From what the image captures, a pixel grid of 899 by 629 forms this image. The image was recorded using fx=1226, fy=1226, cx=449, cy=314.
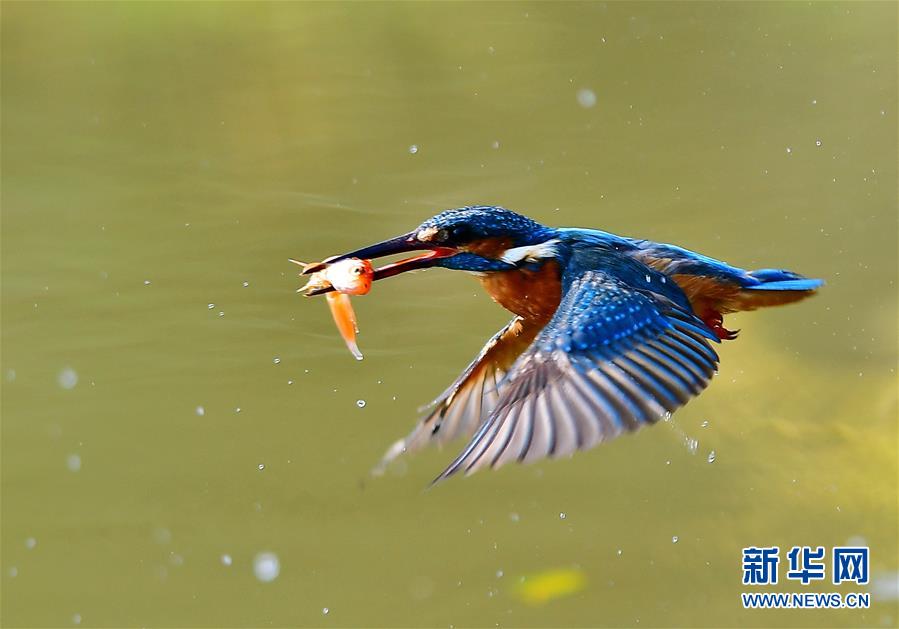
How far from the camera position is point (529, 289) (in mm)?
2297

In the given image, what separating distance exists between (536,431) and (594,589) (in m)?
1.36

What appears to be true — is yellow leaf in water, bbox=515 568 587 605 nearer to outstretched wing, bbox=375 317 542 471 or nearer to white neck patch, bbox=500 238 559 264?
outstretched wing, bbox=375 317 542 471

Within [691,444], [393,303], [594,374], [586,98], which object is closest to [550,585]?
[691,444]

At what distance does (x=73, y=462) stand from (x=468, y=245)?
1758mm

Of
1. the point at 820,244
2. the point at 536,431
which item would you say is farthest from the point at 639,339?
the point at 820,244

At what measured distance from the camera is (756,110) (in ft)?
14.0

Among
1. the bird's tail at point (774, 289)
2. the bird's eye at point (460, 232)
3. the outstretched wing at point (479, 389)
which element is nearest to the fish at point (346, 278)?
the bird's eye at point (460, 232)

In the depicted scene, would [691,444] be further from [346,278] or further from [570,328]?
[346,278]

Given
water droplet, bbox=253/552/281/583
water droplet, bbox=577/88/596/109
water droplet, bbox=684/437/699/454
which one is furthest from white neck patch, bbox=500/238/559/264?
water droplet, bbox=577/88/596/109

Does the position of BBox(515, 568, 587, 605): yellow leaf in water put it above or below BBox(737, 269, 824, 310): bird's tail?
below

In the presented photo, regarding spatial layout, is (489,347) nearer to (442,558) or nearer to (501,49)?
(442,558)

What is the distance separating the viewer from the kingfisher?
1.95 meters

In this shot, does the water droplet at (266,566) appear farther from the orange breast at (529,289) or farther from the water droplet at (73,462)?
the orange breast at (529,289)

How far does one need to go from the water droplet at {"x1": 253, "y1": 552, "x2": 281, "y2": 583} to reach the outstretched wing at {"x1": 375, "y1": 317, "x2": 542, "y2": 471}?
3.10 feet
